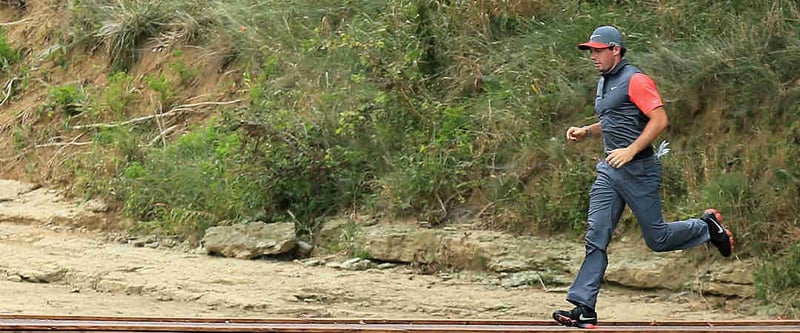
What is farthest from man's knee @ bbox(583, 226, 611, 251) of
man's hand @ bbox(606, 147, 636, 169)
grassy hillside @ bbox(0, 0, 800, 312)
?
grassy hillside @ bbox(0, 0, 800, 312)

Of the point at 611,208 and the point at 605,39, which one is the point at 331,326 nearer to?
the point at 611,208

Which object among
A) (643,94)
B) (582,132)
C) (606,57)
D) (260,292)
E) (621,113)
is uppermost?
(606,57)

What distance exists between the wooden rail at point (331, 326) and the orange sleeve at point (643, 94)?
1.23 meters

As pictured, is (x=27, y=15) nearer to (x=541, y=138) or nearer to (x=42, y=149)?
(x=42, y=149)

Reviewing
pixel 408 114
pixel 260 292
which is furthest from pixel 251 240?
pixel 408 114

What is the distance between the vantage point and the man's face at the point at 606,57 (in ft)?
22.7

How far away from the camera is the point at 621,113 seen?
6934 mm

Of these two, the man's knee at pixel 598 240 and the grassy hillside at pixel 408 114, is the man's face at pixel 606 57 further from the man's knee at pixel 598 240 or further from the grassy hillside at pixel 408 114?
the grassy hillside at pixel 408 114

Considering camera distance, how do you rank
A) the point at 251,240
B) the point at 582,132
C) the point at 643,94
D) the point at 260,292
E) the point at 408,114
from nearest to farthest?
the point at 643,94, the point at 582,132, the point at 260,292, the point at 251,240, the point at 408,114

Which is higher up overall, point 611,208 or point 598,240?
point 611,208

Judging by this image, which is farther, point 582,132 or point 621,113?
point 582,132

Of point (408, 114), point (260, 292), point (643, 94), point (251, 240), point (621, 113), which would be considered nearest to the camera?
point (643, 94)

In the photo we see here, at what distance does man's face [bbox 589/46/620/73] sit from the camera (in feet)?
22.7

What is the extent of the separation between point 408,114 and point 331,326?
5.55m
